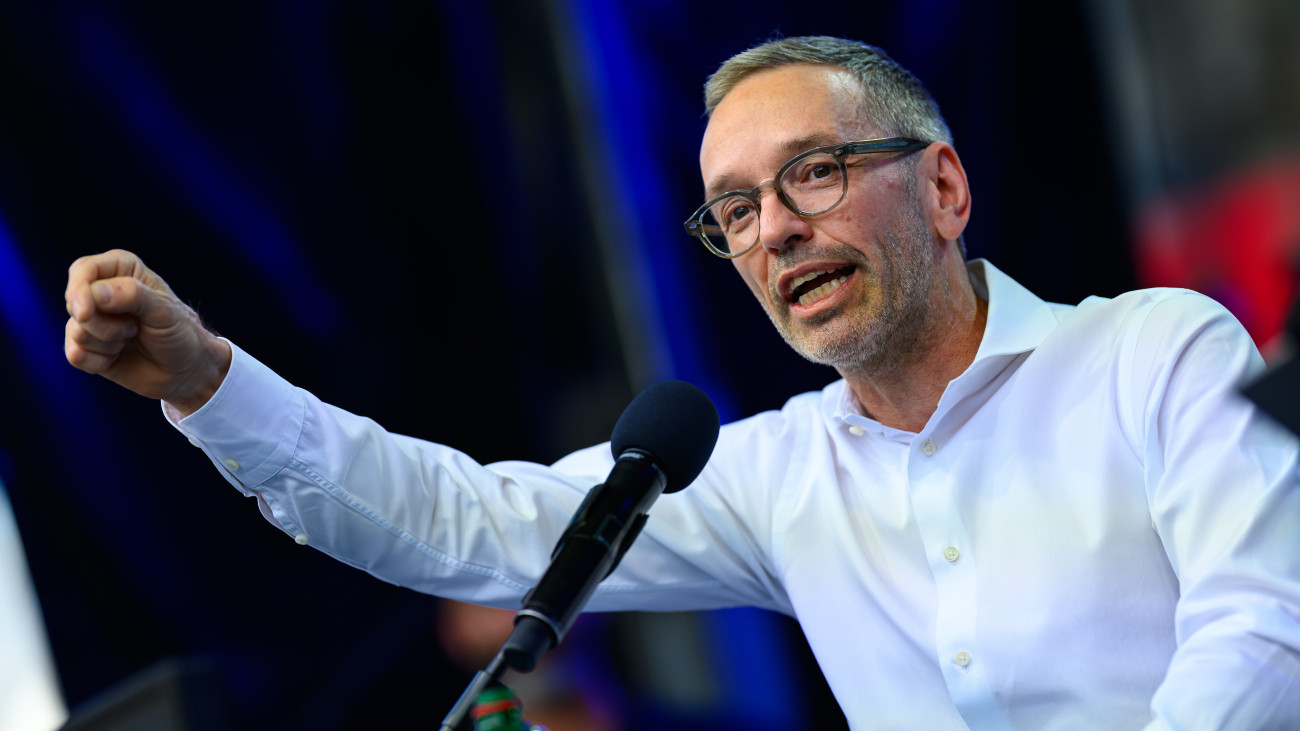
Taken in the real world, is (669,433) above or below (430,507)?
above

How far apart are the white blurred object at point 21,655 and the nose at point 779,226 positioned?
186cm

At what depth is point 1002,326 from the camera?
5.55ft

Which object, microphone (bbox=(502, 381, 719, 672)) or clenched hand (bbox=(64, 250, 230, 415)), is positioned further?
clenched hand (bbox=(64, 250, 230, 415))

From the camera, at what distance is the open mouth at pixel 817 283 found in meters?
1.71

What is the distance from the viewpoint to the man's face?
1.69m

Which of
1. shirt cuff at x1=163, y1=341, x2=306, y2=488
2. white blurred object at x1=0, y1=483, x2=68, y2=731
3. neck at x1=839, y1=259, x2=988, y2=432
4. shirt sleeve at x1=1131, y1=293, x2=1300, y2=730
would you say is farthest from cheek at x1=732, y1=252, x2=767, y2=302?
white blurred object at x1=0, y1=483, x2=68, y2=731

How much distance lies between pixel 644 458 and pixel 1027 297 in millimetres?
959

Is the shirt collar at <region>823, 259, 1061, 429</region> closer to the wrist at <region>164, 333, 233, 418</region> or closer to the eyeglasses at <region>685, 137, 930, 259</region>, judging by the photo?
the eyeglasses at <region>685, 137, 930, 259</region>

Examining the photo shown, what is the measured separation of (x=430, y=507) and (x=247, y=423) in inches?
14.2

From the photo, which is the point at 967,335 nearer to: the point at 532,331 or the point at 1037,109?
the point at 1037,109

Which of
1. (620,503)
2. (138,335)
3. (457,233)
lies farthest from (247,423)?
(457,233)

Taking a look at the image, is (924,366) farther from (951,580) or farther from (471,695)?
(471,695)

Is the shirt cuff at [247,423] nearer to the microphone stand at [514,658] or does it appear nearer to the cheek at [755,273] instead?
the microphone stand at [514,658]

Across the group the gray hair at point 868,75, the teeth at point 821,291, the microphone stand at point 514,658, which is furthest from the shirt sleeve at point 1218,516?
the microphone stand at point 514,658
